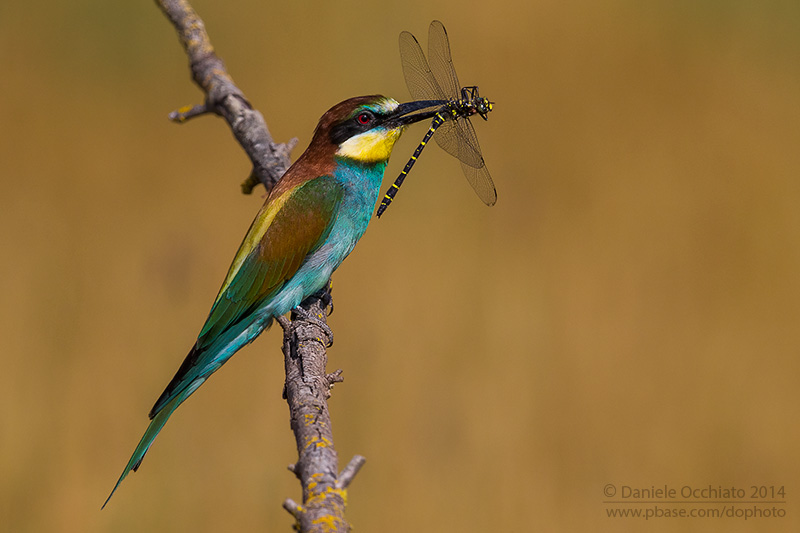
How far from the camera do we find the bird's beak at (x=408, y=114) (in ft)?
7.25

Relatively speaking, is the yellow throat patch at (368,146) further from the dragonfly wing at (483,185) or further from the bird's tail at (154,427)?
the bird's tail at (154,427)

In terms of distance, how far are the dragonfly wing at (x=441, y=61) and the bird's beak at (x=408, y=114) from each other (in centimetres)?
15

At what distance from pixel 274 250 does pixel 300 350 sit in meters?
0.52

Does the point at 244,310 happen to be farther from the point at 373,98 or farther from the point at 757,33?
the point at 757,33

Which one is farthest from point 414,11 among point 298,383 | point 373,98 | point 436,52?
point 298,383

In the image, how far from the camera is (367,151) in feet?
7.20

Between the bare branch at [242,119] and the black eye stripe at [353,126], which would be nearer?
the black eye stripe at [353,126]

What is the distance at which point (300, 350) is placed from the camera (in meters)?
1.58

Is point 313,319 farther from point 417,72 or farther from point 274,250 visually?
point 417,72

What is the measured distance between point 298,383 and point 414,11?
3.03 metres

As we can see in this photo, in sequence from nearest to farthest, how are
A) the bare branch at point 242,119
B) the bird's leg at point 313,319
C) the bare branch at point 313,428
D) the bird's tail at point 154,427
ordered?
the bare branch at point 313,428 < the bird's tail at point 154,427 < the bird's leg at point 313,319 < the bare branch at point 242,119

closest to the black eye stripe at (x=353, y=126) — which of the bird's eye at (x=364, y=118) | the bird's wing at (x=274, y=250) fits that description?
the bird's eye at (x=364, y=118)

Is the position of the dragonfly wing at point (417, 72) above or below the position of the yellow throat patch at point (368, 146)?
above

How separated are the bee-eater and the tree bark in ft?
0.38
